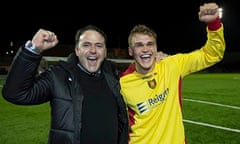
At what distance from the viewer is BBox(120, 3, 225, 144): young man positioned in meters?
3.38

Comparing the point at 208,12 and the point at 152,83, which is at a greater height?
the point at 208,12

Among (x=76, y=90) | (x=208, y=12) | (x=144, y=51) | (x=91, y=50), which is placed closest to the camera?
(x=76, y=90)

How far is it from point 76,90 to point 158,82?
106 centimetres

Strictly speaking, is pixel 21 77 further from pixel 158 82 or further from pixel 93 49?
pixel 158 82

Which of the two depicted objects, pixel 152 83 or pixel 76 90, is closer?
pixel 76 90

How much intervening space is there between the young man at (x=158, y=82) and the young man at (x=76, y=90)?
40 centimetres

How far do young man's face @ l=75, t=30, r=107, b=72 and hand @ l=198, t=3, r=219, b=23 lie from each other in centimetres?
98

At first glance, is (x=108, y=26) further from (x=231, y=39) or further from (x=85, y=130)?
(x=85, y=130)

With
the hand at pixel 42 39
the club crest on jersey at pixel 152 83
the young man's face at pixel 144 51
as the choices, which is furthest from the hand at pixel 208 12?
the hand at pixel 42 39

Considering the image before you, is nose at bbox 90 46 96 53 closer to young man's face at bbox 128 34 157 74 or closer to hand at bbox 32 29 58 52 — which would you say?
hand at bbox 32 29 58 52

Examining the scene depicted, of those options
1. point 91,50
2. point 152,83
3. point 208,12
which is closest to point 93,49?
point 91,50

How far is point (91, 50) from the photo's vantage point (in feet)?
10.0

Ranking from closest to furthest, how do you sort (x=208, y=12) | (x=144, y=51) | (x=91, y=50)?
(x=91, y=50) → (x=208, y=12) → (x=144, y=51)

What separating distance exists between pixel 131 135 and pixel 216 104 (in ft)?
28.2
